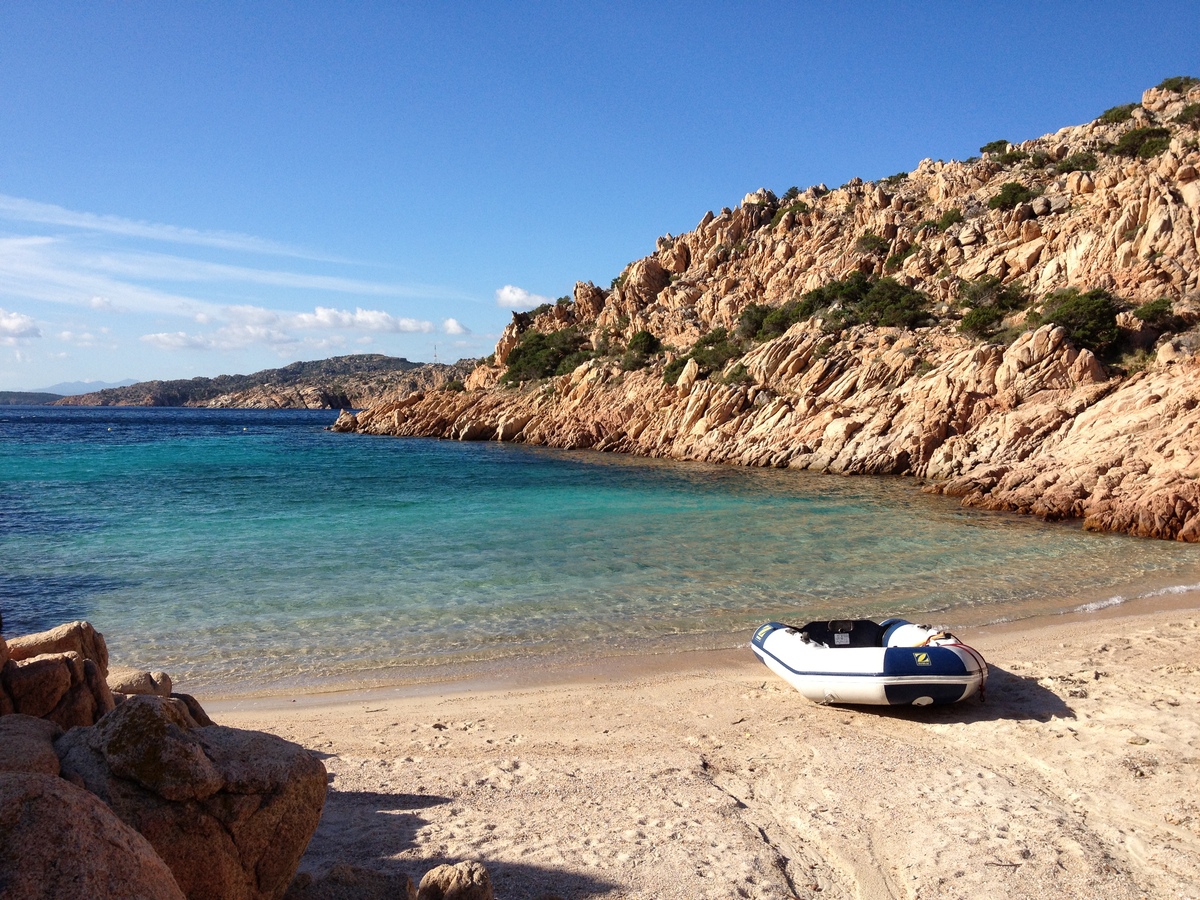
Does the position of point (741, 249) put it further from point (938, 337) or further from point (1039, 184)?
point (938, 337)

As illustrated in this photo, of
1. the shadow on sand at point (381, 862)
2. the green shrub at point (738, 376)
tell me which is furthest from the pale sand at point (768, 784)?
the green shrub at point (738, 376)

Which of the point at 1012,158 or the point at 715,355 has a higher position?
the point at 1012,158

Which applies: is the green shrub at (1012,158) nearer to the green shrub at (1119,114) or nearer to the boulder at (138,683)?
the green shrub at (1119,114)

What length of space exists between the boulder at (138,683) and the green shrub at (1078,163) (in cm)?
Answer: 5452

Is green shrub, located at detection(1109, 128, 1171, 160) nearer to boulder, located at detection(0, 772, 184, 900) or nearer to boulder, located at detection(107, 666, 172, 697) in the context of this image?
boulder, located at detection(107, 666, 172, 697)

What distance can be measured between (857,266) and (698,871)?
51242 mm

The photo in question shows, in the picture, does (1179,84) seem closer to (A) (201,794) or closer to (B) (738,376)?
(B) (738,376)

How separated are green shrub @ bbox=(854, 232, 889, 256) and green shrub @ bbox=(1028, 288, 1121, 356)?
1950 cm

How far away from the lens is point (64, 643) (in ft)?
17.8

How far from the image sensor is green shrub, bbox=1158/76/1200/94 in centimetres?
5197

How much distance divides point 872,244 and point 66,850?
55.3 meters

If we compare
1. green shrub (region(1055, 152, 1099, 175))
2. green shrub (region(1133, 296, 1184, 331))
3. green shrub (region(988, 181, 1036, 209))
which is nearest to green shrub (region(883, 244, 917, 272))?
green shrub (region(988, 181, 1036, 209))

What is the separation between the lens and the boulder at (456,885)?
386cm

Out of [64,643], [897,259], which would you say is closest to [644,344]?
[897,259]
